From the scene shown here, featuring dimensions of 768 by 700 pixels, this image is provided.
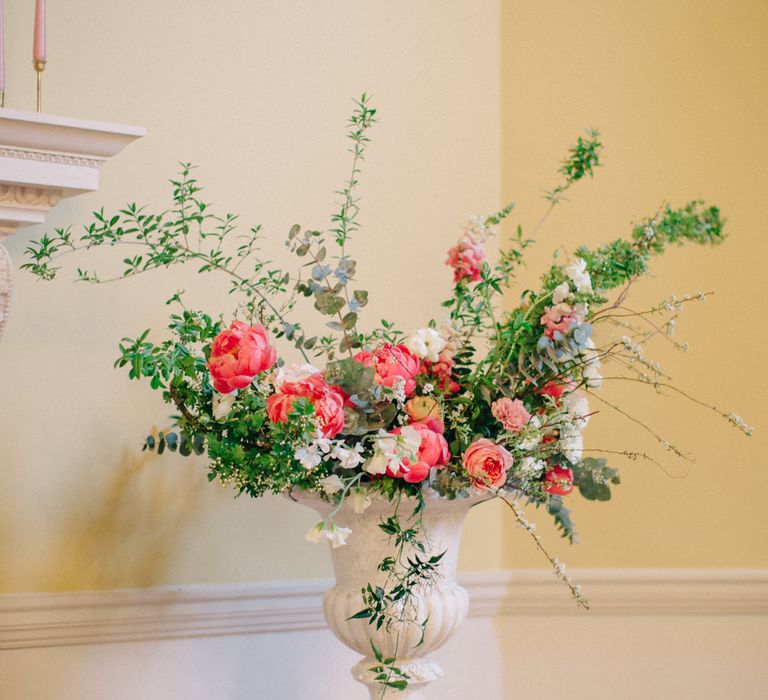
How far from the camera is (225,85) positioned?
2.06 meters

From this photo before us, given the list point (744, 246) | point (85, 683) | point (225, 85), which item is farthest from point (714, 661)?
point (225, 85)

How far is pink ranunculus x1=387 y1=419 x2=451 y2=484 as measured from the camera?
145 cm

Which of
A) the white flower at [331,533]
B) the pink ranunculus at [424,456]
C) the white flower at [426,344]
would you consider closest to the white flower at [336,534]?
the white flower at [331,533]

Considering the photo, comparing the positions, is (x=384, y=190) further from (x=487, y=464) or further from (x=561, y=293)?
(x=487, y=464)

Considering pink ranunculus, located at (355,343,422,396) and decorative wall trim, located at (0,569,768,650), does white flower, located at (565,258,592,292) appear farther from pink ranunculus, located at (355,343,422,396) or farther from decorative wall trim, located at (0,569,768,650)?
decorative wall trim, located at (0,569,768,650)

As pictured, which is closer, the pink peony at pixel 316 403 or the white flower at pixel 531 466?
the pink peony at pixel 316 403

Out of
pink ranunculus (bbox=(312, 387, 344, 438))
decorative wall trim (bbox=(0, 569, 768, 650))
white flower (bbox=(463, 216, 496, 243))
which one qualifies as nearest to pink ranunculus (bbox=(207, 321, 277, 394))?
pink ranunculus (bbox=(312, 387, 344, 438))

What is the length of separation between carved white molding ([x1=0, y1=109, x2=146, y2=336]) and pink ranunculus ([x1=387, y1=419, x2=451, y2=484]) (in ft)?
2.17

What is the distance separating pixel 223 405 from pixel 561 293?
21.4 inches

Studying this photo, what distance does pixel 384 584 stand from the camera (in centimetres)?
157

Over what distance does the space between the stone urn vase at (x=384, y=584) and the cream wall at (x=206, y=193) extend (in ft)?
1.54

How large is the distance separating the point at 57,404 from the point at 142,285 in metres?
0.28

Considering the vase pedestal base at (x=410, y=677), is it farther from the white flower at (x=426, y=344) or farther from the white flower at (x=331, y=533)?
the white flower at (x=426, y=344)

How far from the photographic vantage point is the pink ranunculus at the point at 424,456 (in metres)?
1.45
